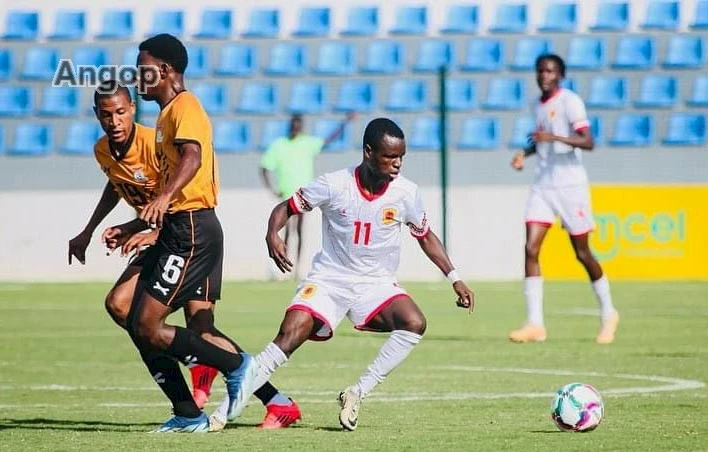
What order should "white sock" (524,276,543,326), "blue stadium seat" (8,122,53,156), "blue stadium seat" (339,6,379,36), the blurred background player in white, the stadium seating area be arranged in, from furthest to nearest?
"blue stadium seat" (339,6,379,36) < "blue stadium seat" (8,122,53,156) < the stadium seating area < "white sock" (524,276,543,326) < the blurred background player in white

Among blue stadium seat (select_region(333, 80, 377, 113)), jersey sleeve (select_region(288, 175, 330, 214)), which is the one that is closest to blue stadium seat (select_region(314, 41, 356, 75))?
blue stadium seat (select_region(333, 80, 377, 113))

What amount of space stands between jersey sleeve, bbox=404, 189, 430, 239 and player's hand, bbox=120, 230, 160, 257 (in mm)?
1475

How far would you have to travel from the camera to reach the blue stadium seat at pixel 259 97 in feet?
90.8

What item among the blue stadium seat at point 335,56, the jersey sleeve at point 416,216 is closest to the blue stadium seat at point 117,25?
the blue stadium seat at point 335,56

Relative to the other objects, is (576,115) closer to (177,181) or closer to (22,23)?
(177,181)

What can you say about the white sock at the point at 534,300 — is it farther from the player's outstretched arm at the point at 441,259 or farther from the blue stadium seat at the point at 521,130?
the blue stadium seat at the point at 521,130

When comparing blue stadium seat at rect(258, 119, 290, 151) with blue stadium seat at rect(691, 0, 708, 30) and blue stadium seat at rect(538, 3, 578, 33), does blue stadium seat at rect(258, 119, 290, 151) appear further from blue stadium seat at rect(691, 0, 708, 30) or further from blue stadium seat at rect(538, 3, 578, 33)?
blue stadium seat at rect(691, 0, 708, 30)

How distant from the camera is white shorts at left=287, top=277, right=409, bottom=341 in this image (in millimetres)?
8578

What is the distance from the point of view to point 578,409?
7887 millimetres

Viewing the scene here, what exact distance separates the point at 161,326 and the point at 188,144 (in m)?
0.95

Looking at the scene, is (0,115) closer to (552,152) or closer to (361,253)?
(552,152)

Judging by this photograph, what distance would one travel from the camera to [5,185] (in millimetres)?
25062

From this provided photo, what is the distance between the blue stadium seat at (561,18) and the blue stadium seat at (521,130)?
192 cm

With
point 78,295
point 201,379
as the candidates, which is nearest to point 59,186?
point 78,295
